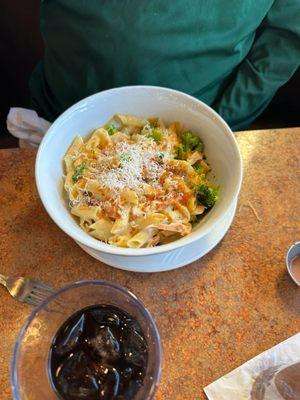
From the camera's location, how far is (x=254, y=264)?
3.64 feet

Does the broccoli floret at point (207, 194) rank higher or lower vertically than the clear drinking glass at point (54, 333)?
higher

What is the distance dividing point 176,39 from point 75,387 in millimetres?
999

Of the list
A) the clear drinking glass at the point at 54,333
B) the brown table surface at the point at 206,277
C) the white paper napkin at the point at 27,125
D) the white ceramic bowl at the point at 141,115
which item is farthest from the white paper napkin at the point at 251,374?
the white paper napkin at the point at 27,125

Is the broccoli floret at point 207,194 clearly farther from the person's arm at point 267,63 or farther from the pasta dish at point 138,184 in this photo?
the person's arm at point 267,63

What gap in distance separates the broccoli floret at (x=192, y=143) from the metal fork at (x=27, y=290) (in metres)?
0.56

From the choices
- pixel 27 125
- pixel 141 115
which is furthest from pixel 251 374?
pixel 27 125

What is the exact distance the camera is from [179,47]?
1.27m

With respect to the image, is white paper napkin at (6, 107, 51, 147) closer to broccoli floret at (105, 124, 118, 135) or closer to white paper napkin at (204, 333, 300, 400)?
broccoli floret at (105, 124, 118, 135)

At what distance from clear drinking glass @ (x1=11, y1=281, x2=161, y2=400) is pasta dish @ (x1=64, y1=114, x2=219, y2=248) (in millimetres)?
148

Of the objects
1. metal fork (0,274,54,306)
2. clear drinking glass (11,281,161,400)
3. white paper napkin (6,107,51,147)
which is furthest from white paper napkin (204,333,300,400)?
white paper napkin (6,107,51,147)

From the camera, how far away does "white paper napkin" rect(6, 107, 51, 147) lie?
1636 millimetres

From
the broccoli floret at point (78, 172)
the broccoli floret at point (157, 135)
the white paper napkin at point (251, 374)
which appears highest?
the broccoli floret at point (157, 135)

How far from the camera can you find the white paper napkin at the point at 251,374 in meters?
0.92

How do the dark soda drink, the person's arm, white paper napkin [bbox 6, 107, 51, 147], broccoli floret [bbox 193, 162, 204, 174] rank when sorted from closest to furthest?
the dark soda drink < broccoli floret [bbox 193, 162, 204, 174] < the person's arm < white paper napkin [bbox 6, 107, 51, 147]
